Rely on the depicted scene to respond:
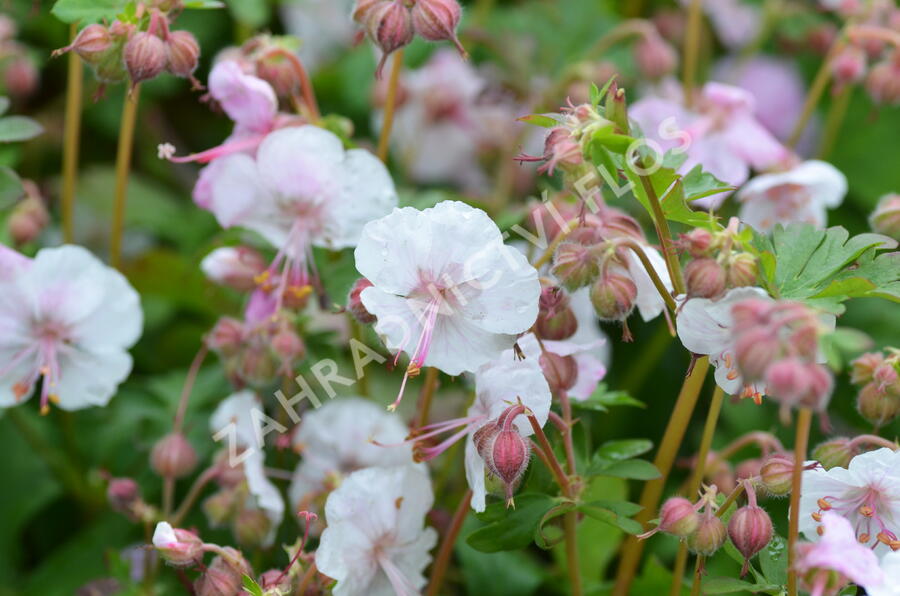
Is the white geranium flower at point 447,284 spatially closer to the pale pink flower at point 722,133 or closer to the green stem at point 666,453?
the green stem at point 666,453

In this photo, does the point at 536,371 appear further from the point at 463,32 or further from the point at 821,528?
the point at 463,32

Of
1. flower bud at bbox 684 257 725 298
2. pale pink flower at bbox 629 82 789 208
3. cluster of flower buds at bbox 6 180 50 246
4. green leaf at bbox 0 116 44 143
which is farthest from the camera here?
pale pink flower at bbox 629 82 789 208

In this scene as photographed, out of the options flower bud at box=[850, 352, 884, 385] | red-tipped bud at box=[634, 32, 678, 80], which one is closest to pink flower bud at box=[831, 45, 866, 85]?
red-tipped bud at box=[634, 32, 678, 80]

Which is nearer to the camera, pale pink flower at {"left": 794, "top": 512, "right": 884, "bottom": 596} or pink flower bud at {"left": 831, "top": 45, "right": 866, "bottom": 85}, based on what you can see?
pale pink flower at {"left": 794, "top": 512, "right": 884, "bottom": 596}

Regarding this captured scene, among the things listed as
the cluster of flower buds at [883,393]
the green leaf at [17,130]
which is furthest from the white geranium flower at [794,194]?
the green leaf at [17,130]

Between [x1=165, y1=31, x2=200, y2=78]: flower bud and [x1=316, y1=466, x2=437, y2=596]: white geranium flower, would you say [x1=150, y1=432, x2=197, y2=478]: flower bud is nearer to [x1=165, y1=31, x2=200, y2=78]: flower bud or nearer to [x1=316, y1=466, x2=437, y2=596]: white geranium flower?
[x1=316, y1=466, x2=437, y2=596]: white geranium flower

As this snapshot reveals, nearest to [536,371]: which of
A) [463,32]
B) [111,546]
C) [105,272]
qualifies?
[105,272]
